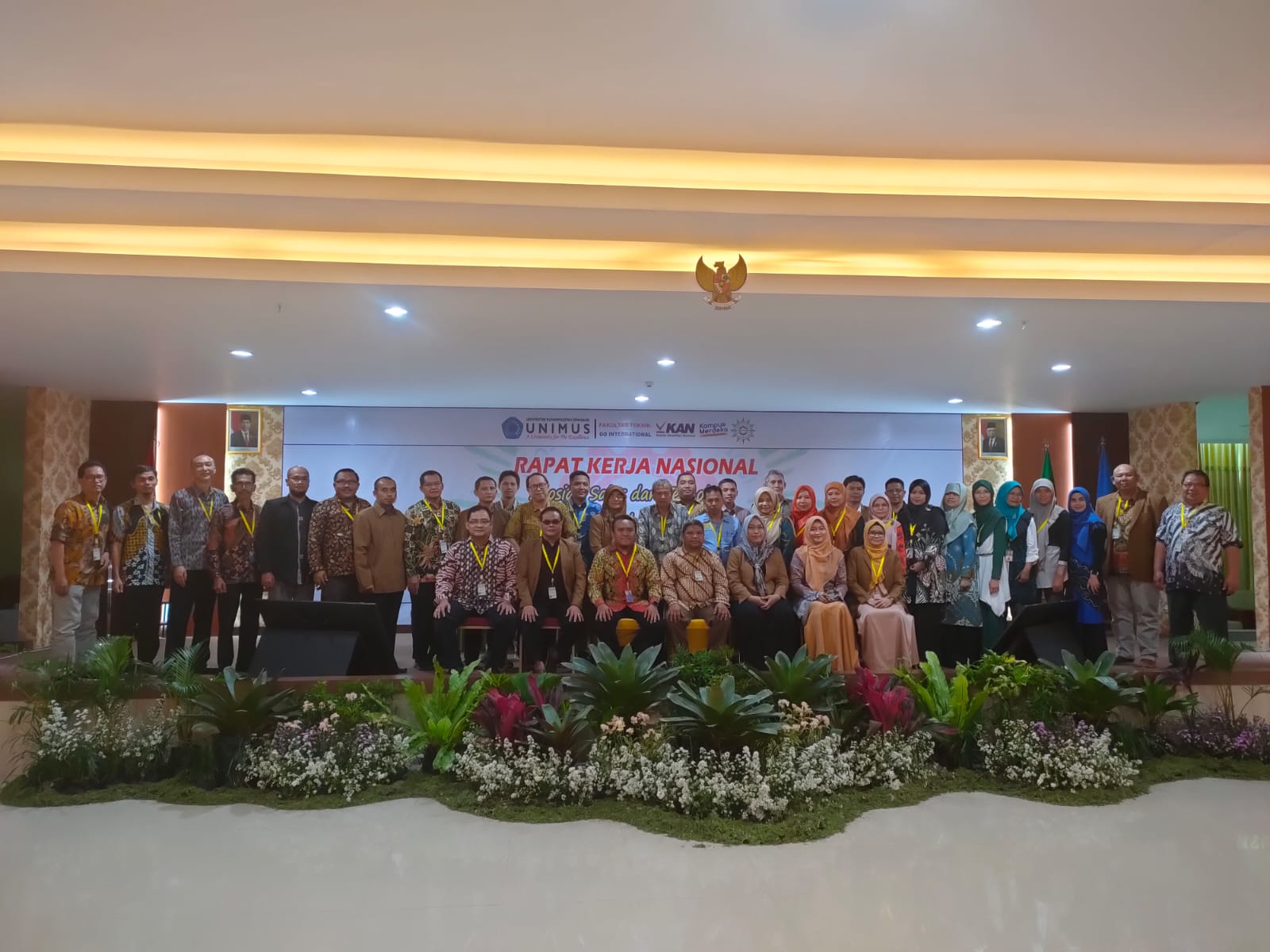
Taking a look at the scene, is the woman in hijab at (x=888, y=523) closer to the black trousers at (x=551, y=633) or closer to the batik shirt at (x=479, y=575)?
the black trousers at (x=551, y=633)

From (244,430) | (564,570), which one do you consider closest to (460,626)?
(564,570)

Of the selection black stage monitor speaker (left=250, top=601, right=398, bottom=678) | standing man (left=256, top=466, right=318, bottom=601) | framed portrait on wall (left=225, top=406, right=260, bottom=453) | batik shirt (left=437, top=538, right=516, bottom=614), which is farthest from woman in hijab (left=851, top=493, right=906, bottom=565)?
framed portrait on wall (left=225, top=406, right=260, bottom=453)

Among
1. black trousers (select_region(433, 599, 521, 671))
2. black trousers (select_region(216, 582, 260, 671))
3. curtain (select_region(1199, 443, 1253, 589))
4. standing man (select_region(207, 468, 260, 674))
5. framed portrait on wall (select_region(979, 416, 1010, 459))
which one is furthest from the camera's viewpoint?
curtain (select_region(1199, 443, 1253, 589))

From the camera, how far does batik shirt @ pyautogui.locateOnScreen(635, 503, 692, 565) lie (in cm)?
615

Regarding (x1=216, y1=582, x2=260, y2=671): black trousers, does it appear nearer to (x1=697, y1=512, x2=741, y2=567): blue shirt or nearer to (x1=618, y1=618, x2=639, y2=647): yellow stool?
(x1=618, y1=618, x2=639, y2=647): yellow stool

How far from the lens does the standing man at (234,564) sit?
5891mm

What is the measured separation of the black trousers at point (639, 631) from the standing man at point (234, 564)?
8.18 ft

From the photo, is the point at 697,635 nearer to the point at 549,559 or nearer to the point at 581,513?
the point at 549,559

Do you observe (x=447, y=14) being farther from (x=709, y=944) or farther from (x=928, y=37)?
(x=709, y=944)

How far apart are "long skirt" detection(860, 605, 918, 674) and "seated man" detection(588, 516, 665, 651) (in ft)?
4.51

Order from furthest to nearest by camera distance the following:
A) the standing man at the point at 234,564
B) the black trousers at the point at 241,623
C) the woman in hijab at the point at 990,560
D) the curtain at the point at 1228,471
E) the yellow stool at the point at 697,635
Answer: the curtain at the point at 1228,471, the woman in hijab at the point at 990,560, the standing man at the point at 234,564, the black trousers at the point at 241,623, the yellow stool at the point at 697,635

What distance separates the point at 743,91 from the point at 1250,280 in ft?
12.4

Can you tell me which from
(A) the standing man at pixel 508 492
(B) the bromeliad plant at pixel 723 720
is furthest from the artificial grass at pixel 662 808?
(A) the standing man at pixel 508 492

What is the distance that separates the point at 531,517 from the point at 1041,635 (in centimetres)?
351
